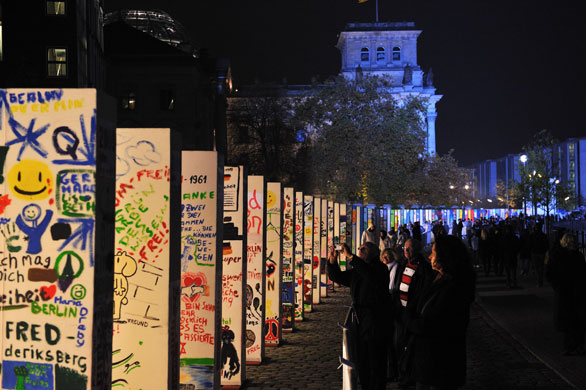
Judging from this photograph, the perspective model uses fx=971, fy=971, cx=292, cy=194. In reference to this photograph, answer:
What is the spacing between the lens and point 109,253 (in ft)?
19.5

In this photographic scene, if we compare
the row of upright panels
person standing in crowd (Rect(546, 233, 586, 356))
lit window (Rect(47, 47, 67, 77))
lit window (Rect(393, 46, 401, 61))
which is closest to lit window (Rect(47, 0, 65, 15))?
lit window (Rect(47, 47, 67, 77))

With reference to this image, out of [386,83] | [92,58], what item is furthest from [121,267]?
[386,83]

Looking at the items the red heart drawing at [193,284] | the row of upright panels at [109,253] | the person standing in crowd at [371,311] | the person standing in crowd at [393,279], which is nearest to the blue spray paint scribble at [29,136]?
the row of upright panels at [109,253]

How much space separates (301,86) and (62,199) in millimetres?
105003

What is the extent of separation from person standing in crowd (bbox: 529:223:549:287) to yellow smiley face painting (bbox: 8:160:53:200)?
21.2m

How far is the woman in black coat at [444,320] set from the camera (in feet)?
21.8

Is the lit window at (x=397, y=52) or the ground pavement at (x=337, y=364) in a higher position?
the lit window at (x=397, y=52)

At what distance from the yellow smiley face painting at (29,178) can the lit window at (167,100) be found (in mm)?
57837

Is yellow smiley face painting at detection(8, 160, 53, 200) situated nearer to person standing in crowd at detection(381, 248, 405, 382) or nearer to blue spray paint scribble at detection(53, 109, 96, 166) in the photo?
blue spray paint scribble at detection(53, 109, 96, 166)

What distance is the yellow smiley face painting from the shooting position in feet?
18.9

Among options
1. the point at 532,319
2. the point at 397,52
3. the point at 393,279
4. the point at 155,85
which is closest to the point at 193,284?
the point at 393,279

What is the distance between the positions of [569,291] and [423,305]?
7518 mm

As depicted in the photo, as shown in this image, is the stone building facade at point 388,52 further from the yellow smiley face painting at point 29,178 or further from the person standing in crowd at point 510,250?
the yellow smiley face painting at point 29,178

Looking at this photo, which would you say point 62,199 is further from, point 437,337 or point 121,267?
point 437,337
